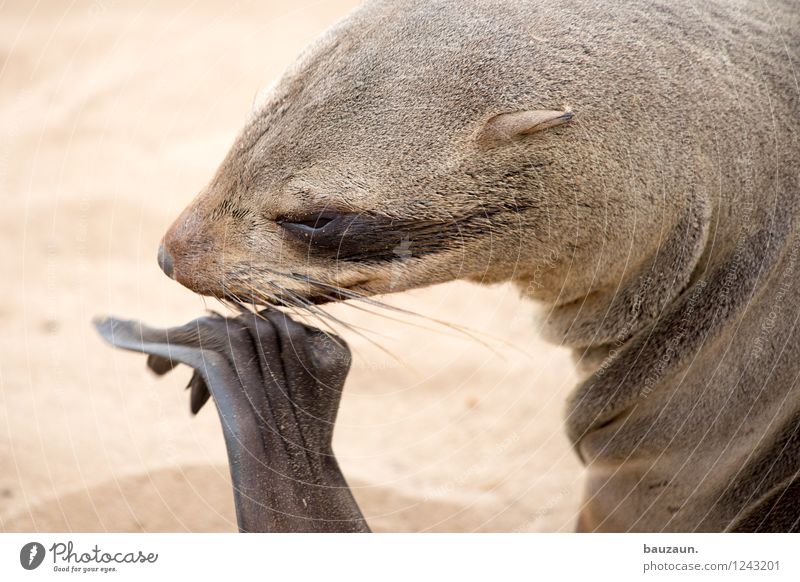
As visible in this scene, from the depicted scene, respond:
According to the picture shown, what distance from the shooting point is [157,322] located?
3.91 meters

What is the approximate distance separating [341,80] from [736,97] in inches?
38.9

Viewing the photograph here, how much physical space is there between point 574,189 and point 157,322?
2421mm

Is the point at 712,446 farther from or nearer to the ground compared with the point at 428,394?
farther from the ground

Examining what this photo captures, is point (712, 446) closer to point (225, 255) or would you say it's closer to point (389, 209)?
point (389, 209)

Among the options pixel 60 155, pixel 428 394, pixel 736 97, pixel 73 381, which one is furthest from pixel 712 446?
pixel 60 155

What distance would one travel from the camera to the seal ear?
1.94 meters

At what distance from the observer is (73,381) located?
3629 mm
